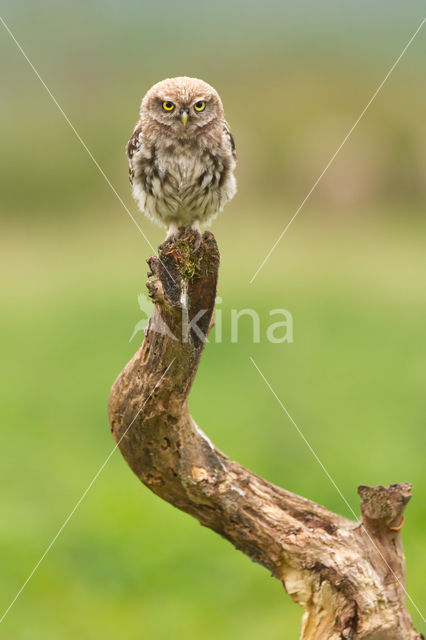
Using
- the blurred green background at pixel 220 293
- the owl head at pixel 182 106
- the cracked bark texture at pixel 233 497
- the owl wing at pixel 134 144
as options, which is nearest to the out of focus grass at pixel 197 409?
the blurred green background at pixel 220 293

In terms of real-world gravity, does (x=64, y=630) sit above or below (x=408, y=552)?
Answer: below

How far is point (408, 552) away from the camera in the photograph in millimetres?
6945

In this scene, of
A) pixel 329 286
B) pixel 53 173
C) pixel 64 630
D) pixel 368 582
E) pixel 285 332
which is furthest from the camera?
pixel 53 173

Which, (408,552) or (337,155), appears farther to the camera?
(337,155)

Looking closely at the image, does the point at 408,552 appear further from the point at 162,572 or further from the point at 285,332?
the point at 285,332

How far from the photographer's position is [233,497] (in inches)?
162

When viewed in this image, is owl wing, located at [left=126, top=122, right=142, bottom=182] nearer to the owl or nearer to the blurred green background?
the owl

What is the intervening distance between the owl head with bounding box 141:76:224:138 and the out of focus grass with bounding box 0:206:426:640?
11.2 ft

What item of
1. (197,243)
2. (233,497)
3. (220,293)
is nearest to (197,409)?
(220,293)

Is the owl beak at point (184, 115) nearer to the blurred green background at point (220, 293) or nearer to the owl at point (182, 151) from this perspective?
the owl at point (182, 151)

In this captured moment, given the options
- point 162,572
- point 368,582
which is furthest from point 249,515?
point 162,572

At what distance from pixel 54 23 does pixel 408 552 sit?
14.9 m

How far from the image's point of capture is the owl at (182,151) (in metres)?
5.20

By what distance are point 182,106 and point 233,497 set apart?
92.4 inches
